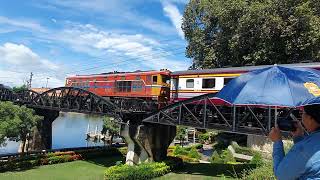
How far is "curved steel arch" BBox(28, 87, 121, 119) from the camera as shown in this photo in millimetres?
35531

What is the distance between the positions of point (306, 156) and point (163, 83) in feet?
102

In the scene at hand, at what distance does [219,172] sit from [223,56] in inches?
889

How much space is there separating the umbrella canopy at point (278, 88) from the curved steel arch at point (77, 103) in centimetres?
2665

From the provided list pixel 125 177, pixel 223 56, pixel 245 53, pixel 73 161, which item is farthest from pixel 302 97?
pixel 223 56

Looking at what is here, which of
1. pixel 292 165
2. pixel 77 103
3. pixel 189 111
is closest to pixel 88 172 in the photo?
pixel 77 103

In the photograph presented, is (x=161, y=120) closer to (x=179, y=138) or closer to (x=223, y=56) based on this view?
(x=223, y=56)

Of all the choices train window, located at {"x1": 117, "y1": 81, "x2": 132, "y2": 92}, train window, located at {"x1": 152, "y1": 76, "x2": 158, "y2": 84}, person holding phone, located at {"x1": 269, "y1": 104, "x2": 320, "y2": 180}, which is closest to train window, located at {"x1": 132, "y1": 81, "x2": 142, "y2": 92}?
train window, located at {"x1": 117, "y1": 81, "x2": 132, "y2": 92}

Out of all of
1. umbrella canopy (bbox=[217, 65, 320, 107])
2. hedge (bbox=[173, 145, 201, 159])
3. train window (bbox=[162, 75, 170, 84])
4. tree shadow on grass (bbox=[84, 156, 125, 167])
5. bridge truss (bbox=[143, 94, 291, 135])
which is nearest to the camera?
umbrella canopy (bbox=[217, 65, 320, 107])

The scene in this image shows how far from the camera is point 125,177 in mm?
26812

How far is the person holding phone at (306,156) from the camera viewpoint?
151 inches

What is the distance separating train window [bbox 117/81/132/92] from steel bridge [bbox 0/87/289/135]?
196cm

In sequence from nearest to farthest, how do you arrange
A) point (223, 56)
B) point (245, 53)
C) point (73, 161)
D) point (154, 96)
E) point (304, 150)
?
point (304, 150)
point (154, 96)
point (73, 161)
point (245, 53)
point (223, 56)

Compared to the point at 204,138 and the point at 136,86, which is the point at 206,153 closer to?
the point at 204,138

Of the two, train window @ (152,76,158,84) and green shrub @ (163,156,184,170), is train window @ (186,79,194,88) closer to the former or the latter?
train window @ (152,76,158,84)
